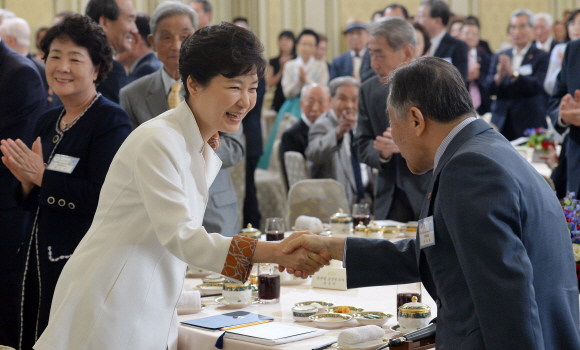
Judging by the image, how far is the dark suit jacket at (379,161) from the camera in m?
3.79

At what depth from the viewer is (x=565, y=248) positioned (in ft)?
5.28

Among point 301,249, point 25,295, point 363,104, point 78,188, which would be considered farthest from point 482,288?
point 363,104

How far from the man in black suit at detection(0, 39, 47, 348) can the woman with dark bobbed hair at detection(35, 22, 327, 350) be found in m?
1.57

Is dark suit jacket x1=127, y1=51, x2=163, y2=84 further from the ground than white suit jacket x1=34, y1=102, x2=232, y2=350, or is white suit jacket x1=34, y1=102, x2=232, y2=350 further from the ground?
dark suit jacket x1=127, y1=51, x2=163, y2=84

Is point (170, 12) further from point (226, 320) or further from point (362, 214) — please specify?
point (226, 320)

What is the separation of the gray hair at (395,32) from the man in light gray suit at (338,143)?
1.34 m

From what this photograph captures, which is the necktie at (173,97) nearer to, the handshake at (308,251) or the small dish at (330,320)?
the handshake at (308,251)

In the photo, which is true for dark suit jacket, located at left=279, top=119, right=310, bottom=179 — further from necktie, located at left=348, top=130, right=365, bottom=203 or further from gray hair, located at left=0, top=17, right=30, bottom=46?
gray hair, located at left=0, top=17, right=30, bottom=46

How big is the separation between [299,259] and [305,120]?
406cm

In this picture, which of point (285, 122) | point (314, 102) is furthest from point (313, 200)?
point (285, 122)

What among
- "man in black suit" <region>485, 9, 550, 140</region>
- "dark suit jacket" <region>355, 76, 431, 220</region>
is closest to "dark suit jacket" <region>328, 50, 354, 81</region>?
"man in black suit" <region>485, 9, 550, 140</region>

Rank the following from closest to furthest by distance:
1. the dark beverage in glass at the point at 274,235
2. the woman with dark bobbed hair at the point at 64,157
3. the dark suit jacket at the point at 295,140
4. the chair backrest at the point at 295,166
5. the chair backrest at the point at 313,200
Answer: the woman with dark bobbed hair at the point at 64,157
the dark beverage in glass at the point at 274,235
the chair backrest at the point at 313,200
the chair backrest at the point at 295,166
the dark suit jacket at the point at 295,140

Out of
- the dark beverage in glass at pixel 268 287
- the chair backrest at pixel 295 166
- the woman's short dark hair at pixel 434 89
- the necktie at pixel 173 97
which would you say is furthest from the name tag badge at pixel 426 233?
the chair backrest at pixel 295 166

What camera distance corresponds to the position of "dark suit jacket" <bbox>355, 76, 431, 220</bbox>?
379cm
